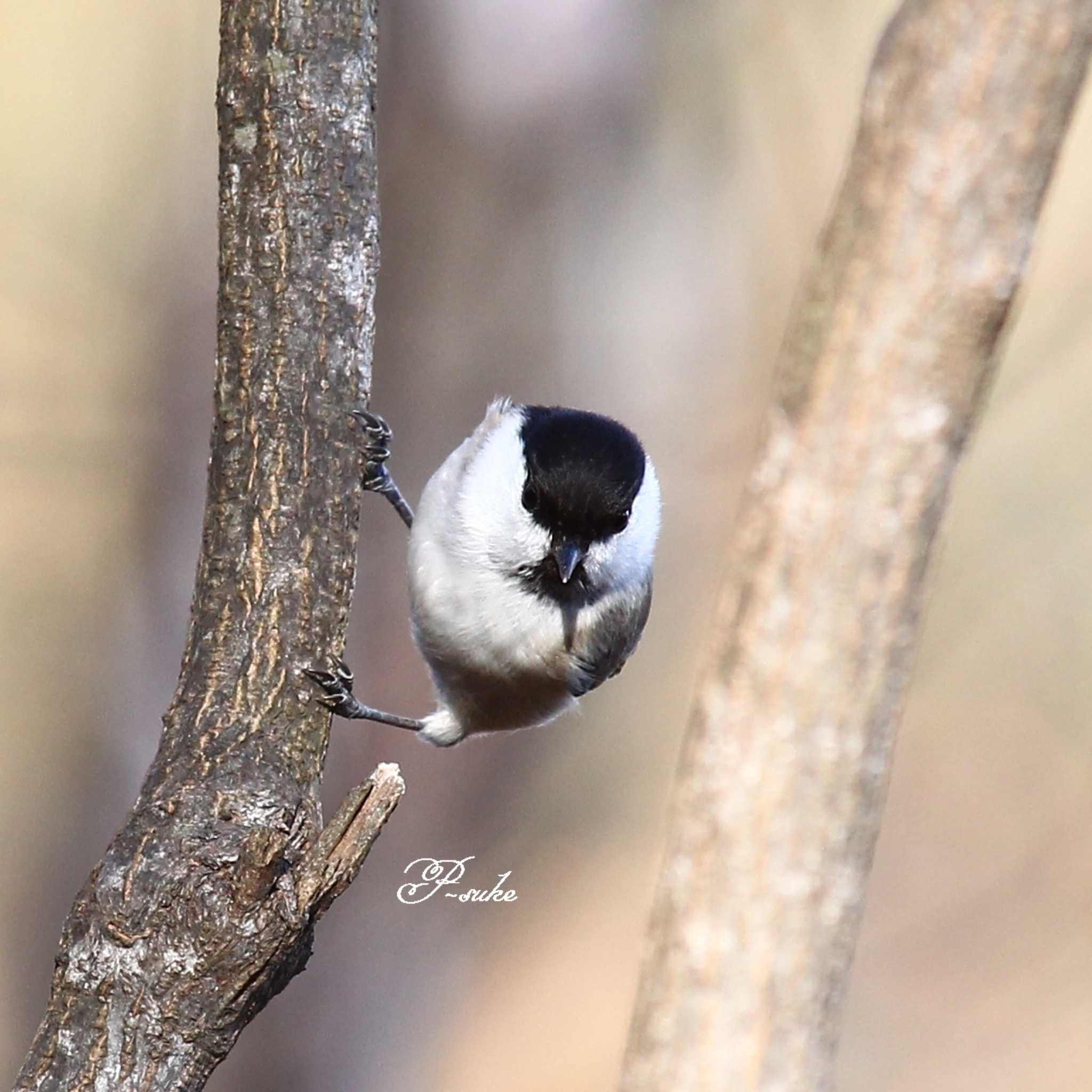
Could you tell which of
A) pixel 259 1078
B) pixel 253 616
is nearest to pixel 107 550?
pixel 259 1078

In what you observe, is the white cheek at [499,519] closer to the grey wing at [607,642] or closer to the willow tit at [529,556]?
the willow tit at [529,556]

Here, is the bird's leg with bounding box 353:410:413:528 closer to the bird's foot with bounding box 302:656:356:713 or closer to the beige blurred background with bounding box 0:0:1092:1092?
the bird's foot with bounding box 302:656:356:713

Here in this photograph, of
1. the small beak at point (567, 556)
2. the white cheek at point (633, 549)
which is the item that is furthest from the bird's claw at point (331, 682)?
the white cheek at point (633, 549)

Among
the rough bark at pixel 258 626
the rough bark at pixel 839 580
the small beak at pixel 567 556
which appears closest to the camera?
the rough bark at pixel 839 580

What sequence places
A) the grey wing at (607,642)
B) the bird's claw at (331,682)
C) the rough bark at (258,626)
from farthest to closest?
the grey wing at (607,642) < the bird's claw at (331,682) < the rough bark at (258,626)

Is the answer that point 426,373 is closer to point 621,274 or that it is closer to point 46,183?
point 621,274

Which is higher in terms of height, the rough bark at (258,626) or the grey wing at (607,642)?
the rough bark at (258,626)

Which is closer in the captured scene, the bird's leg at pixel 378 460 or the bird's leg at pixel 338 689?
the bird's leg at pixel 338 689
